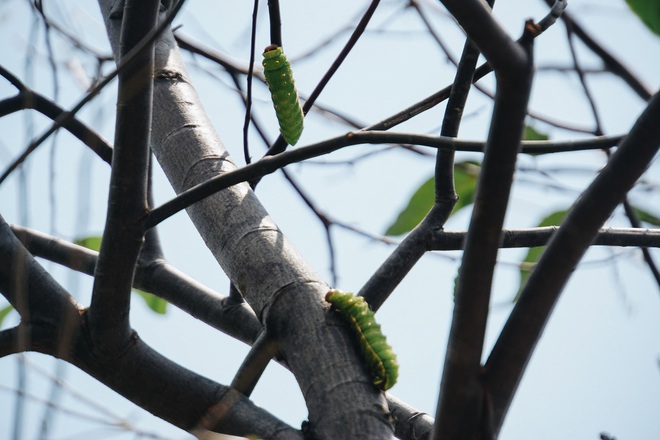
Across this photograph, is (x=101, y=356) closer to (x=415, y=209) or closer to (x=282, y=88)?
(x=282, y=88)

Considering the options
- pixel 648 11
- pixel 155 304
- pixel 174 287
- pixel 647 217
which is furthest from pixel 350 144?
pixel 155 304

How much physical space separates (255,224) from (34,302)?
260mm

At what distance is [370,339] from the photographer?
2.19 ft

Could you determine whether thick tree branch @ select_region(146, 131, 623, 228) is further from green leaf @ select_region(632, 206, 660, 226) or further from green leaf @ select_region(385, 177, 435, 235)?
green leaf @ select_region(632, 206, 660, 226)

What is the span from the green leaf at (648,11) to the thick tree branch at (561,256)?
2.17ft

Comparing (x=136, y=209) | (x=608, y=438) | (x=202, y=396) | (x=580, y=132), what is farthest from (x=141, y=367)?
(x=580, y=132)

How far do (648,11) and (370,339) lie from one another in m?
0.72

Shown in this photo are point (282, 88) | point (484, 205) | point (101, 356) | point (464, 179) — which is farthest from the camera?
point (464, 179)

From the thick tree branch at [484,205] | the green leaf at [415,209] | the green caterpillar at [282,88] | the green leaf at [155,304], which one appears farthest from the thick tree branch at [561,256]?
the green leaf at [155,304]

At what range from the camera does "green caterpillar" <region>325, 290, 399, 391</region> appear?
65 cm

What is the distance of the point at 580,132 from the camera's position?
1330mm

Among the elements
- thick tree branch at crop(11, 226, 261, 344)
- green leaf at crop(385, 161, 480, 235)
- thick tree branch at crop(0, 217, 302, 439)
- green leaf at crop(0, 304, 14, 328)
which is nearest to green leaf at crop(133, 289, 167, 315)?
green leaf at crop(0, 304, 14, 328)

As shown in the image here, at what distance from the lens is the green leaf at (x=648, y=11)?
1.00 meters

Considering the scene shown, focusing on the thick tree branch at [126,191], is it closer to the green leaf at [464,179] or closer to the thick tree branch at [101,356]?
the thick tree branch at [101,356]
